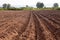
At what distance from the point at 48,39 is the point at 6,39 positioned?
206cm

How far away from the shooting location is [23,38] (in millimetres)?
9430

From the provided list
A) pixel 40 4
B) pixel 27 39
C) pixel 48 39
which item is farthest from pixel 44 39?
pixel 40 4

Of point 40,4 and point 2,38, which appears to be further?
point 40,4

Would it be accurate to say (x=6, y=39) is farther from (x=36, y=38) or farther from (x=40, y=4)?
(x=40, y=4)

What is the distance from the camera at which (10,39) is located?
938 cm

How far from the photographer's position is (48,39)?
929 centimetres

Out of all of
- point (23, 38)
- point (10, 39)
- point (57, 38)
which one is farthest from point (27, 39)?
point (57, 38)

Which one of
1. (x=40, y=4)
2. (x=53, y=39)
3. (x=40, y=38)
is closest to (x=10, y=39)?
(x=40, y=38)

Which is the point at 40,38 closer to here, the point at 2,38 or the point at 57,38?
the point at 57,38

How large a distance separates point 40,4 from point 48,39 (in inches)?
5704

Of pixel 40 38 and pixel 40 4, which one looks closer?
pixel 40 38

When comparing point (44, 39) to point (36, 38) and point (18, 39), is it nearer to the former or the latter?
point (36, 38)

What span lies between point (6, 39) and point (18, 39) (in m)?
0.68

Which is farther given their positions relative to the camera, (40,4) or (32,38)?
(40,4)
